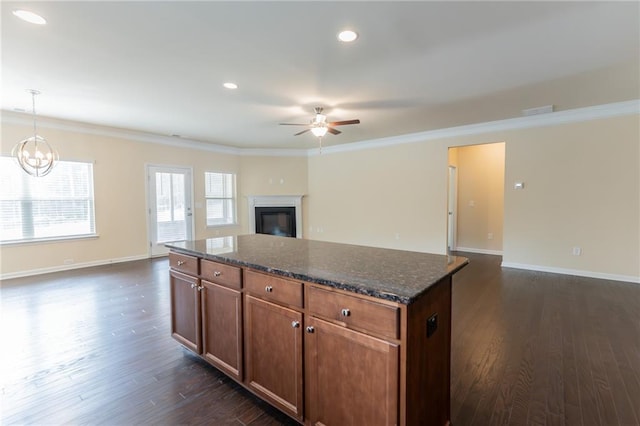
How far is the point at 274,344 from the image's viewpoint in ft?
5.56

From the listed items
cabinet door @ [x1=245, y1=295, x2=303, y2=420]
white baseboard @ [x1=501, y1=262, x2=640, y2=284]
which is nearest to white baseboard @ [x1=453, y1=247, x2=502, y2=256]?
white baseboard @ [x1=501, y1=262, x2=640, y2=284]

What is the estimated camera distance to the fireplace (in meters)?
8.09

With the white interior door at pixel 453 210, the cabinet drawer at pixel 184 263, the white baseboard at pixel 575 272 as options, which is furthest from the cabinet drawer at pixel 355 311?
the white interior door at pixel 453 210

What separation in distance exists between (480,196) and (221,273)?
663cm

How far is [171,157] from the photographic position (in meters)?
6.58

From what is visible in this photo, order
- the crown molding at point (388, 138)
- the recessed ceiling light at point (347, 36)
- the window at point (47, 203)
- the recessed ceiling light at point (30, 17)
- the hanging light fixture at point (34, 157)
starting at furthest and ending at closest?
the window at point (47, 203) < the crown molding at point (388, 138) < the hanging light fixture at point (34, 157) < the recessed ceiling light at point (347, 36) < the recessed ceiling light at point (30, 17)

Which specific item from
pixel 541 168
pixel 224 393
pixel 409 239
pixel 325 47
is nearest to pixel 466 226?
pixel 409 239

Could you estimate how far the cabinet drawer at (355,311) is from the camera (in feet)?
3.96

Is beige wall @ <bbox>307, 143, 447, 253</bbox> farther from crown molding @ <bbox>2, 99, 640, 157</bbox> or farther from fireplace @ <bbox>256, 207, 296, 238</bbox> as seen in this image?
fireplace @ <bbox>256, 207, 296, 238</bbox>

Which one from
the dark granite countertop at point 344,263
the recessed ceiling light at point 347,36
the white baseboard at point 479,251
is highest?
the recessed ceiling light at point 347,36

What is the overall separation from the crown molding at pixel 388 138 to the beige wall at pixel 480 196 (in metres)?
1.05

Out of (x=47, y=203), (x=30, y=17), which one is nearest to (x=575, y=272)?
(x=30, y=17)

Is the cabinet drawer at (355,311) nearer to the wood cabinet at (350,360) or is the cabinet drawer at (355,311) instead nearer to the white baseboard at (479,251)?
the wood cabinet at (350,360)

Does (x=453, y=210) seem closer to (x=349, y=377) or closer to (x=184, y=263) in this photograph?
(x=184, y=263)
